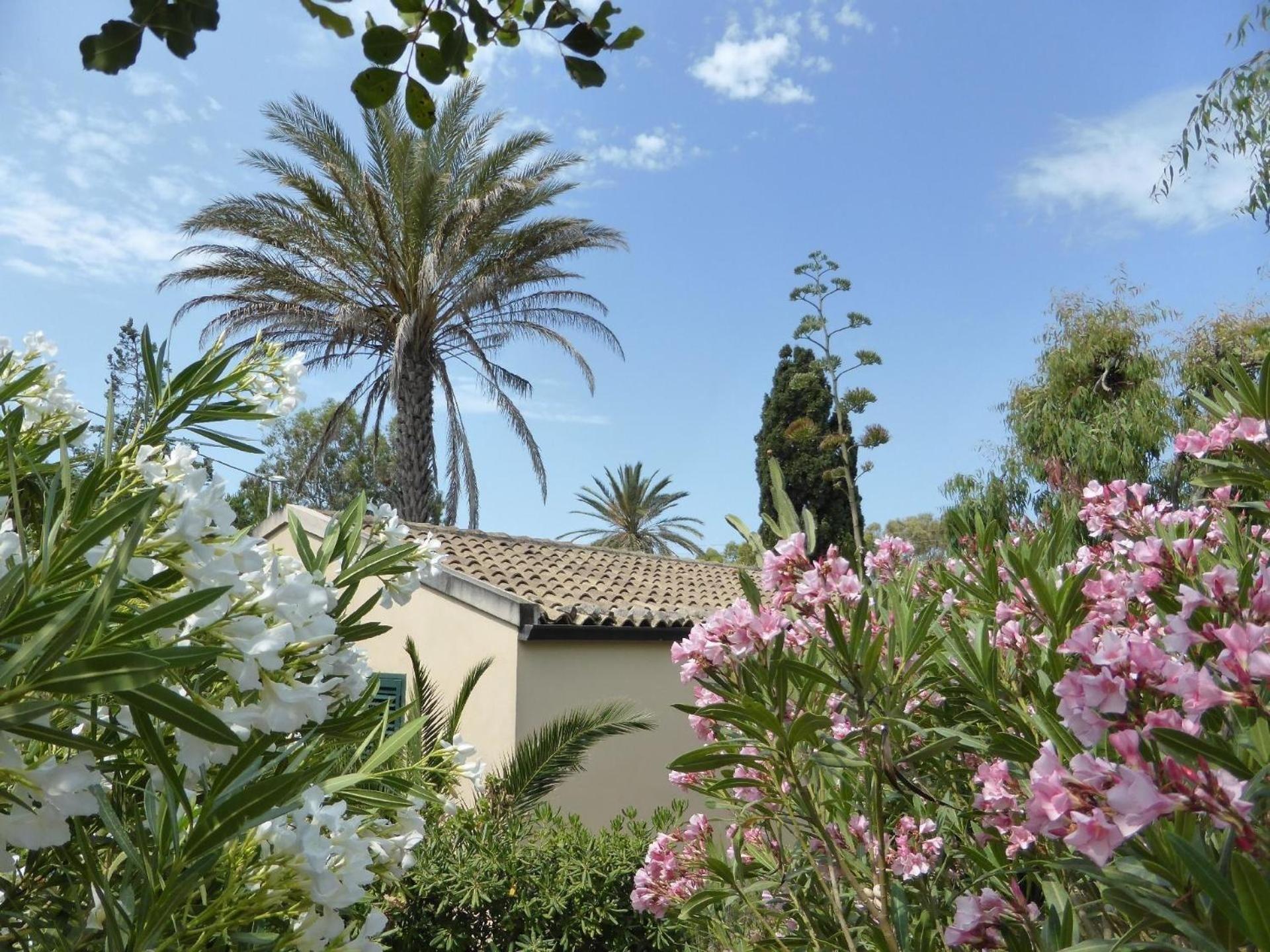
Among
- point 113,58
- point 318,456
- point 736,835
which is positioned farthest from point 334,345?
point 113,58

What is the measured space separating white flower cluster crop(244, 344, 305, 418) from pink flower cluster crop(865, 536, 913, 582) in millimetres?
2124

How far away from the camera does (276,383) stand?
2.67m

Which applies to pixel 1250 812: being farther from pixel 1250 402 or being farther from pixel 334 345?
pixel 334 345

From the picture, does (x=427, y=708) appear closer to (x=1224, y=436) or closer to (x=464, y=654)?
(x=464, y=654)

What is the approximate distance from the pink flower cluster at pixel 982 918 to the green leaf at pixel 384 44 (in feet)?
6.61

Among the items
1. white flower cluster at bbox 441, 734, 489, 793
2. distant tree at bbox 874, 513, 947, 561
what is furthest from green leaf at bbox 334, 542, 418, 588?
distant tree at bbox 874, 513, 947, 561

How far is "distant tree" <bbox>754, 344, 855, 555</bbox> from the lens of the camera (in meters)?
22.8

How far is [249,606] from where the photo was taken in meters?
1.23

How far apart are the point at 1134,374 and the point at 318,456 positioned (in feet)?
50.2

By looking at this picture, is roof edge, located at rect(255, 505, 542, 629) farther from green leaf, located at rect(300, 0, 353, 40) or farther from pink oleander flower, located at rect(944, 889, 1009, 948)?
green leaf, located at rect(300, 0, 353, 40)

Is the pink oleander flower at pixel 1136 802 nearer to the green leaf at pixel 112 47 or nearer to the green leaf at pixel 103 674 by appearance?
Answer: the green leaf at pixel 103 674

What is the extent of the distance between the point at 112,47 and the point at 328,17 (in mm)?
325

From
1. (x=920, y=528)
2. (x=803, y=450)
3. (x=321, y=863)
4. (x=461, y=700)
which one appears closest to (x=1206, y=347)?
(x=803, y=450)

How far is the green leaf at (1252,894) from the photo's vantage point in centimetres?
112
